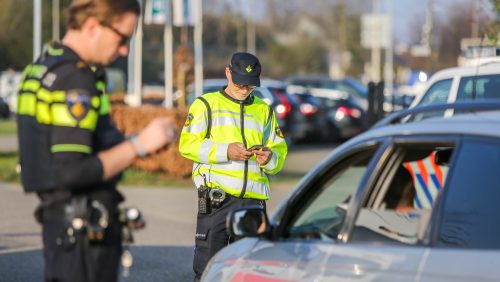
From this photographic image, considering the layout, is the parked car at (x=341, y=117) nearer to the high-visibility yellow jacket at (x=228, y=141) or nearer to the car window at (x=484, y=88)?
the car window at (x=484, y=88)

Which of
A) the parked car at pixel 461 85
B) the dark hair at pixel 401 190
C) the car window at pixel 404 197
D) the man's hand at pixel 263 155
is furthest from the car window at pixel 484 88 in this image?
the dark hair at pixel 401 190

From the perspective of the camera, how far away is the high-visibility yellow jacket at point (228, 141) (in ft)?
23.3

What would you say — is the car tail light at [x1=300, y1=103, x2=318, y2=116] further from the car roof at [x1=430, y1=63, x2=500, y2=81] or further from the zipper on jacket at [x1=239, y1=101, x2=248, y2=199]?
the zipper on jacket at [x1=239, y1=101, x2=248, y2=199]

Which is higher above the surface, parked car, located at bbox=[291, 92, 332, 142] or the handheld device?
the handheld device

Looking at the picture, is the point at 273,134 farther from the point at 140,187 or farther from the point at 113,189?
the point at 140,187

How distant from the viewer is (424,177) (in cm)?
593

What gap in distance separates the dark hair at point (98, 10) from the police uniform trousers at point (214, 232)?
2.44 meters

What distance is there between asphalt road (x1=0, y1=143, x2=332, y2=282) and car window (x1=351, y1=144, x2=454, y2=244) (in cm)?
473

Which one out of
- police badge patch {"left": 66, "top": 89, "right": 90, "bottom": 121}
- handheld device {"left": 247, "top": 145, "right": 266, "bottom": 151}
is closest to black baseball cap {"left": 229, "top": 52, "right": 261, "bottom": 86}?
handheld device {"left": 247, "top": 145, "right": 266, "bottom": 151}

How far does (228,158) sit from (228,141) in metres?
0.14

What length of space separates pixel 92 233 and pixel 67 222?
0.11 metres

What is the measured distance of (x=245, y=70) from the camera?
283 inches

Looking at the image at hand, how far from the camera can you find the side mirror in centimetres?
528

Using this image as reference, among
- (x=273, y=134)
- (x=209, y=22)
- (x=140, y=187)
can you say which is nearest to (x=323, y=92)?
(x=140, y=187)
